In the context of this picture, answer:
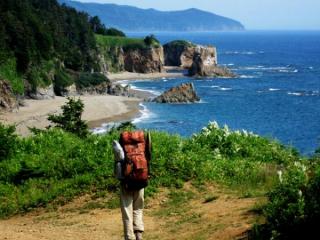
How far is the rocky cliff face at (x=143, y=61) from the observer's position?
151 metres

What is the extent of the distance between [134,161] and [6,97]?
65.3 metres

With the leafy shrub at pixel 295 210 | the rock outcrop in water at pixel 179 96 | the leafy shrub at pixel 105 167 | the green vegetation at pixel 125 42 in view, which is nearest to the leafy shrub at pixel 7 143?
the leafy shrub at pixel 105 167

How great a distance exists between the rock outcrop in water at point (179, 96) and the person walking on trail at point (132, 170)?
80622 millimetres

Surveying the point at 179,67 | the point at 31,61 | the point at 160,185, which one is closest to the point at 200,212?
the point at 160,185

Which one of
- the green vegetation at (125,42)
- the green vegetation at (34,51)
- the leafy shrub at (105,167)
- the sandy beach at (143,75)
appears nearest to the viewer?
the leafy shrub at (105,167)

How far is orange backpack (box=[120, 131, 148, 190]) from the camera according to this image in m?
9.64

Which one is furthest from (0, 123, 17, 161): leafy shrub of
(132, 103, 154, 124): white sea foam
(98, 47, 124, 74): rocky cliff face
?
(98, 47, 124, 74): rocky cliff face

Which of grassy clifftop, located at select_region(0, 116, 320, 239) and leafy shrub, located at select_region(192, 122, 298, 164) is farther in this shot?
leafy shrub, located at select_region(192, 122, 298, 164)

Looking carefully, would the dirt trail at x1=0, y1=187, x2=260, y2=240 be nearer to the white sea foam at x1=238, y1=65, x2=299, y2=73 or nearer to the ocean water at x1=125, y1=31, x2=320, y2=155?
the ocean water at x1=125, y1=31, x2=320, y2=155

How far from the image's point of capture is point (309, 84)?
122 meters

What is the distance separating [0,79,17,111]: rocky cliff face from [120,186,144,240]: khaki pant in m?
63.1

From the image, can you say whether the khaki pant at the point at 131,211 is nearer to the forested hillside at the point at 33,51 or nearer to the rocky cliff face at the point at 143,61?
the forested hillside at the point at 33,51

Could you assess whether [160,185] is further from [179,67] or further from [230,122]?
[179,67]

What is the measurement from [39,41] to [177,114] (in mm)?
28713
